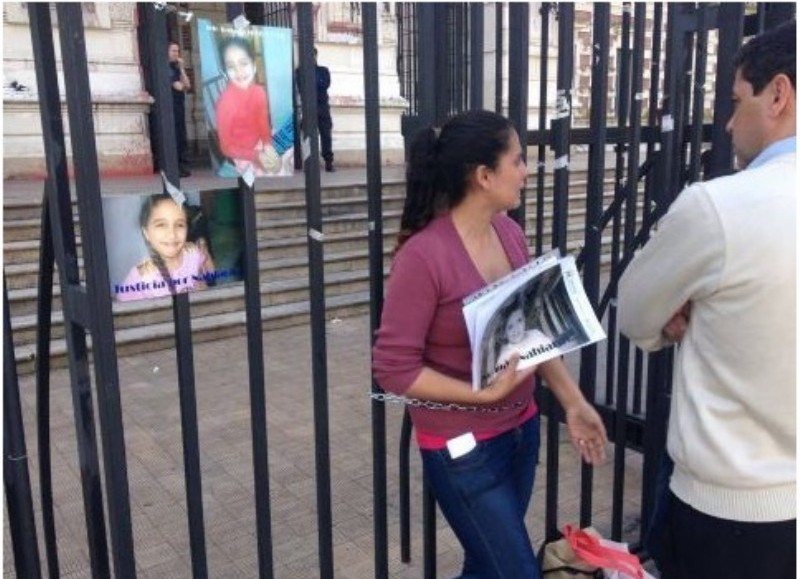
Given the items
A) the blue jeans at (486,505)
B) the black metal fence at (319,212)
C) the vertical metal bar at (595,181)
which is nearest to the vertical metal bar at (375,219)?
the black metal fence at (319,212)

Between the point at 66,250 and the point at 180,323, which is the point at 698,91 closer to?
the point at 180,323

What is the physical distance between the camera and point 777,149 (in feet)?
5.11

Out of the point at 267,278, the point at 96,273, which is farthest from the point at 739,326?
the point at 267,278

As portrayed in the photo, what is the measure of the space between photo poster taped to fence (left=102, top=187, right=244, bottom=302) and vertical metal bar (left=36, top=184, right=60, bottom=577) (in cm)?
21

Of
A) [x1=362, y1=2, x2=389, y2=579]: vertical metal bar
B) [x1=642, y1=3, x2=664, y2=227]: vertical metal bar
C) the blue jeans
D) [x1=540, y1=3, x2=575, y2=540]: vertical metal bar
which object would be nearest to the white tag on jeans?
the blue jeans

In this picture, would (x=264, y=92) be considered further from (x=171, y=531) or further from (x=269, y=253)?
(x=269, y=253)

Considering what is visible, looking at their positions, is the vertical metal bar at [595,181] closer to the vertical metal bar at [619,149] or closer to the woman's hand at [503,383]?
the vertical metal bar at [619,149]

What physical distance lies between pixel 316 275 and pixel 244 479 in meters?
2.21

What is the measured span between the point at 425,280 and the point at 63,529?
2443 millimetres

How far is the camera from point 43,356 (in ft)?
6.54

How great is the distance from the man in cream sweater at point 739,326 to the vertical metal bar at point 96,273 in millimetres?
1142

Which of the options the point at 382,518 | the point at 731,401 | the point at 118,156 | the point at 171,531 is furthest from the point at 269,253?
the point at 731,401

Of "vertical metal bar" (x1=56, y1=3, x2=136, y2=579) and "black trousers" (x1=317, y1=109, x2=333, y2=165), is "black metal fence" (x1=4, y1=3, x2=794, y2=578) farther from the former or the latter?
"black trousers" (x1=317, y1=109, x2=333, y2=165)

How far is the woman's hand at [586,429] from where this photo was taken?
204 centimetres
